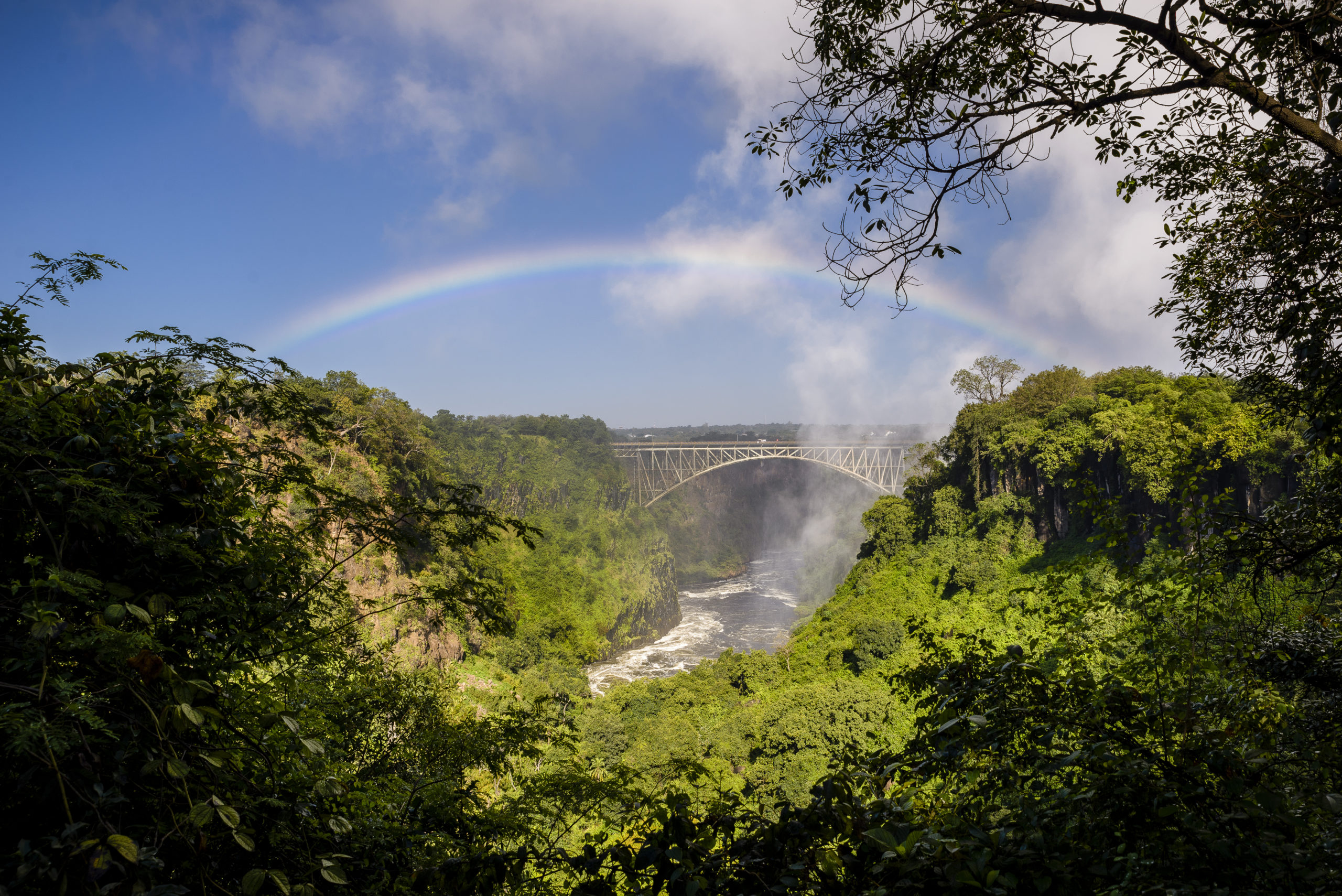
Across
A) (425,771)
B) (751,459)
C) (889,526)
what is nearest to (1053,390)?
(889,526)

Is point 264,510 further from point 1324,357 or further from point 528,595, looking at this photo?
point 528,595

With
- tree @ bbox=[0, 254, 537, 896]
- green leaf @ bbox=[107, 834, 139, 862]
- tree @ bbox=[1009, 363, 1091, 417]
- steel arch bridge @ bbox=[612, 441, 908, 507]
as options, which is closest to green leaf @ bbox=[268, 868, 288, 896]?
tree @ bbox=[0, 254, 537, 896]

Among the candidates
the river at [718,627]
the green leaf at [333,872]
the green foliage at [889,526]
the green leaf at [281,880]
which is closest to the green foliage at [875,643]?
the river at [718,627]

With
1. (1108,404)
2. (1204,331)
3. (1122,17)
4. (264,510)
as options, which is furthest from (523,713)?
(1108,404)

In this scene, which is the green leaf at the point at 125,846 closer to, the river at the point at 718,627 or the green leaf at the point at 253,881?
the green leaf at the point at 253,881

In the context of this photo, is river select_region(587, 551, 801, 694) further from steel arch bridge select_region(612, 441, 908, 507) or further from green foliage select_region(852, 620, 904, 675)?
steel arch bridge select_region(612, 441, 908, 507)

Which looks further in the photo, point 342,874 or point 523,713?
point 523,713
